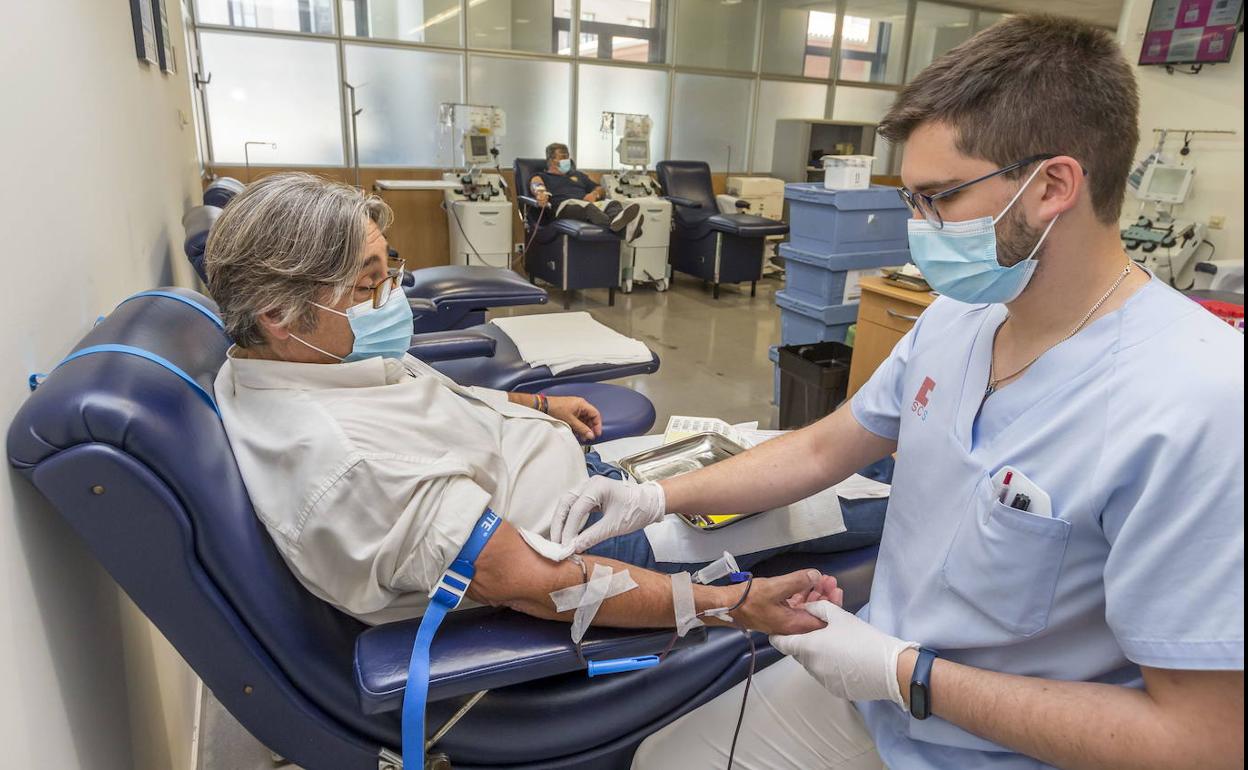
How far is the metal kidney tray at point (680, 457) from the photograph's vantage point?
5.13 feet

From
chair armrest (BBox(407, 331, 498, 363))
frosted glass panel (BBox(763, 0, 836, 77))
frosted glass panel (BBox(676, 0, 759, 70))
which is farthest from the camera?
frosted glass panel (BBox(763, 0, 836, 77))

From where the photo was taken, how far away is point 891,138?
1.02m

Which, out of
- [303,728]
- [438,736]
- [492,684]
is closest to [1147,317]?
[492,684]

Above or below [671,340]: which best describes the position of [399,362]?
above

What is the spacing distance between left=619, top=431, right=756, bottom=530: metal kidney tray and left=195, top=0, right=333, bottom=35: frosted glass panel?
5.51 metres

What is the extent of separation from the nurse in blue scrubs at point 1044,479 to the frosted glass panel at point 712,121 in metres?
6.46

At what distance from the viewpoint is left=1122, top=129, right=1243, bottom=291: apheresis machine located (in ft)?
13.9

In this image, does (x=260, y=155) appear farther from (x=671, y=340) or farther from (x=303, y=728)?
(x=303, y=728)

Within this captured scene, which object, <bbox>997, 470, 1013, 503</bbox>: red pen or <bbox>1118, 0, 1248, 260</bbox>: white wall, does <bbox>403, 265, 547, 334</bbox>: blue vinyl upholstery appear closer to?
<bbox>997, 470, 1013, 503</bbox>: red pen

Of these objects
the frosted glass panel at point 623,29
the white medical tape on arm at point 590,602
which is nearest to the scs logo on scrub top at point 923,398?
the white medical tape on arm at point 590,602

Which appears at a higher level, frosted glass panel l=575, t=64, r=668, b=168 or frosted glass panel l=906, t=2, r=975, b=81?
frosted glass panel l=906, t=2, r=975, b=81

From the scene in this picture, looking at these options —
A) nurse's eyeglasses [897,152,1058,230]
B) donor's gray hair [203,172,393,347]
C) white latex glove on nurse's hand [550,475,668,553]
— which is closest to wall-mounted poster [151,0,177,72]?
donor's gray hair [203,172,393,347]

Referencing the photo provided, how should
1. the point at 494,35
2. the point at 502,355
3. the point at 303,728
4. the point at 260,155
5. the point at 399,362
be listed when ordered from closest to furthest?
the point at 303,728 < the point at 399,362 < the point at 502,355 < the point at 260,155 < the point at 494,35

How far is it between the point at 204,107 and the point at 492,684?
552 centimetres
